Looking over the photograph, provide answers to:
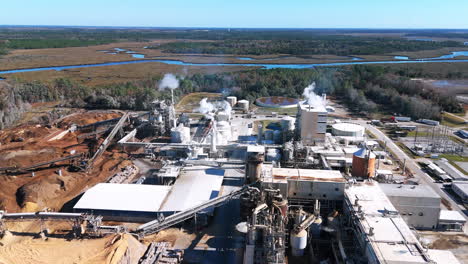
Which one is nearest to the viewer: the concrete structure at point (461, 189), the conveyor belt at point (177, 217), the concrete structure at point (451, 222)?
the conveyor belt at point (177, 217)

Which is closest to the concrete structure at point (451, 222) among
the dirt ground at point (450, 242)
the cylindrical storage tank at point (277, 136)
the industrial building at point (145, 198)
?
the dirt ground at point (450, 242)

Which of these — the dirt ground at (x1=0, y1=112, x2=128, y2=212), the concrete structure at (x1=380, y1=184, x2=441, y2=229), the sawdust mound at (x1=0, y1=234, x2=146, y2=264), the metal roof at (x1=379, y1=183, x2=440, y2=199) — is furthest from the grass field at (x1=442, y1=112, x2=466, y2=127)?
the sawdust mound at (x1=0, y1=234, x2=146, y2=264)

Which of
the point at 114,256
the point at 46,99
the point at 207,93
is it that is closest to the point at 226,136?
the point at 114,256

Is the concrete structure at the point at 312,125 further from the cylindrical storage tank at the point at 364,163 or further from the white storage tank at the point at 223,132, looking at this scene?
the cylindrical storage tank at the point at 364,163

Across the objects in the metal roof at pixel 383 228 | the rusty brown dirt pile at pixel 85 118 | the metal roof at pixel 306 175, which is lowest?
the rusty brown dirt pile at pixel 85 118

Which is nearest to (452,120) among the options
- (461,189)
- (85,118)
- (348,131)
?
(348,131)

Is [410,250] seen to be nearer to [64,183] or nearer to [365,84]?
[64,183]

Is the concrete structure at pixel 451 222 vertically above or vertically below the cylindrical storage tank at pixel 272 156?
below
